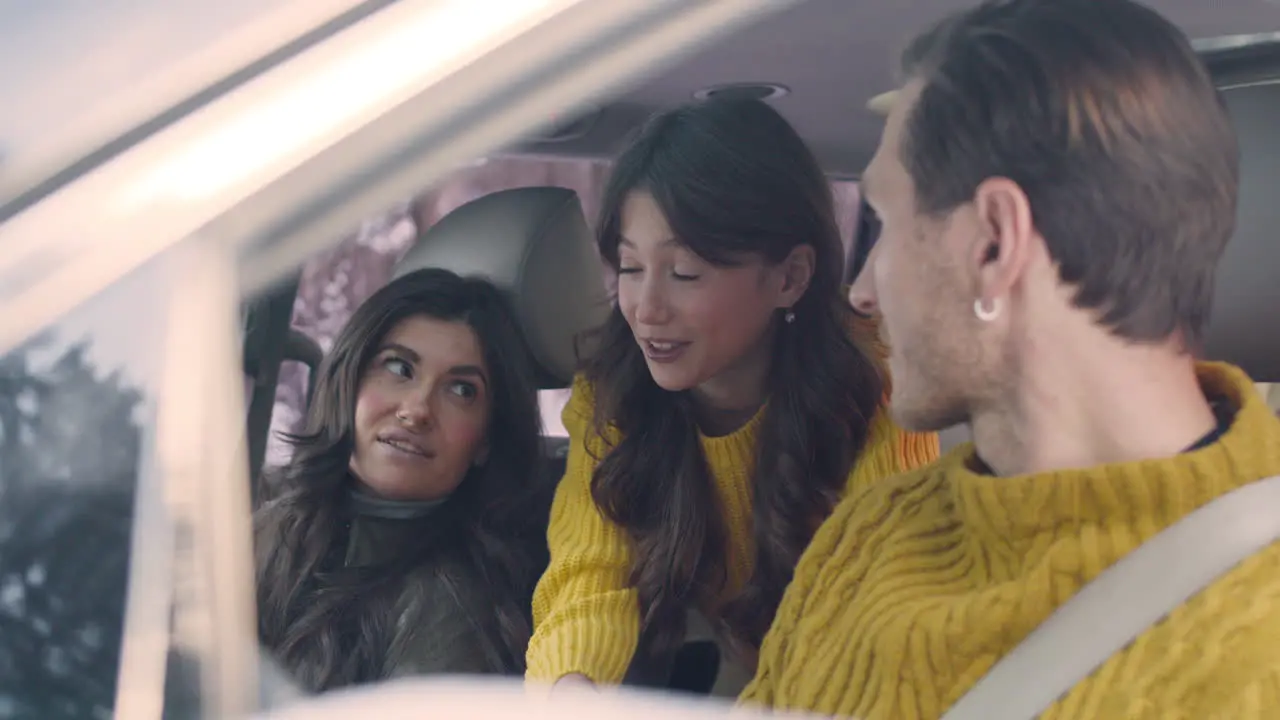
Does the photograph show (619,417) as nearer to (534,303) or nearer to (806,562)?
(534,303)

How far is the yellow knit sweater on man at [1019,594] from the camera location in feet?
3.19

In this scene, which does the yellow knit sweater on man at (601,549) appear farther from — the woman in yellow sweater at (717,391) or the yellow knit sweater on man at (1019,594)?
the yellow knit sweater on man at (1019,594)

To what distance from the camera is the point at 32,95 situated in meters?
0.82

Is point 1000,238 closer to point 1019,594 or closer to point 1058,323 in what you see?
point 1058,323

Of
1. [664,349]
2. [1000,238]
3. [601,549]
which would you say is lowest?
[601,549]

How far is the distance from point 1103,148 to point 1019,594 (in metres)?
0.35

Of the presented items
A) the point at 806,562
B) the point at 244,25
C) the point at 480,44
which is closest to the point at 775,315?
the point at 806,562

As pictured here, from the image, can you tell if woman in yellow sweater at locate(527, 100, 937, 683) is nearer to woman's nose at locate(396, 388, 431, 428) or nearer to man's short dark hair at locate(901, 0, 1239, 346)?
woman's nose at locate(396, 388, 431, 428)

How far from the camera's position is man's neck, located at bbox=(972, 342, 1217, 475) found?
3.56 feet

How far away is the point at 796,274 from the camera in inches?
58.2

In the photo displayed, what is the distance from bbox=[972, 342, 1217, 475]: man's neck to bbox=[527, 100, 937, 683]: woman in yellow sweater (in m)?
0.29

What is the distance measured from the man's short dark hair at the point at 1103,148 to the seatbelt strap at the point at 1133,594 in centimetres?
15

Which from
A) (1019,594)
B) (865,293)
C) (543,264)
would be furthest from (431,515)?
(1019,594)

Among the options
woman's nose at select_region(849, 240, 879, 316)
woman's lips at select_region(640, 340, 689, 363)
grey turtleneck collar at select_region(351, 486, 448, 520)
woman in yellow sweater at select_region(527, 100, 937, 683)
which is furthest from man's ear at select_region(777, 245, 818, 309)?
grey turtleneck collar at select_region(351, 486, 448, 520)
